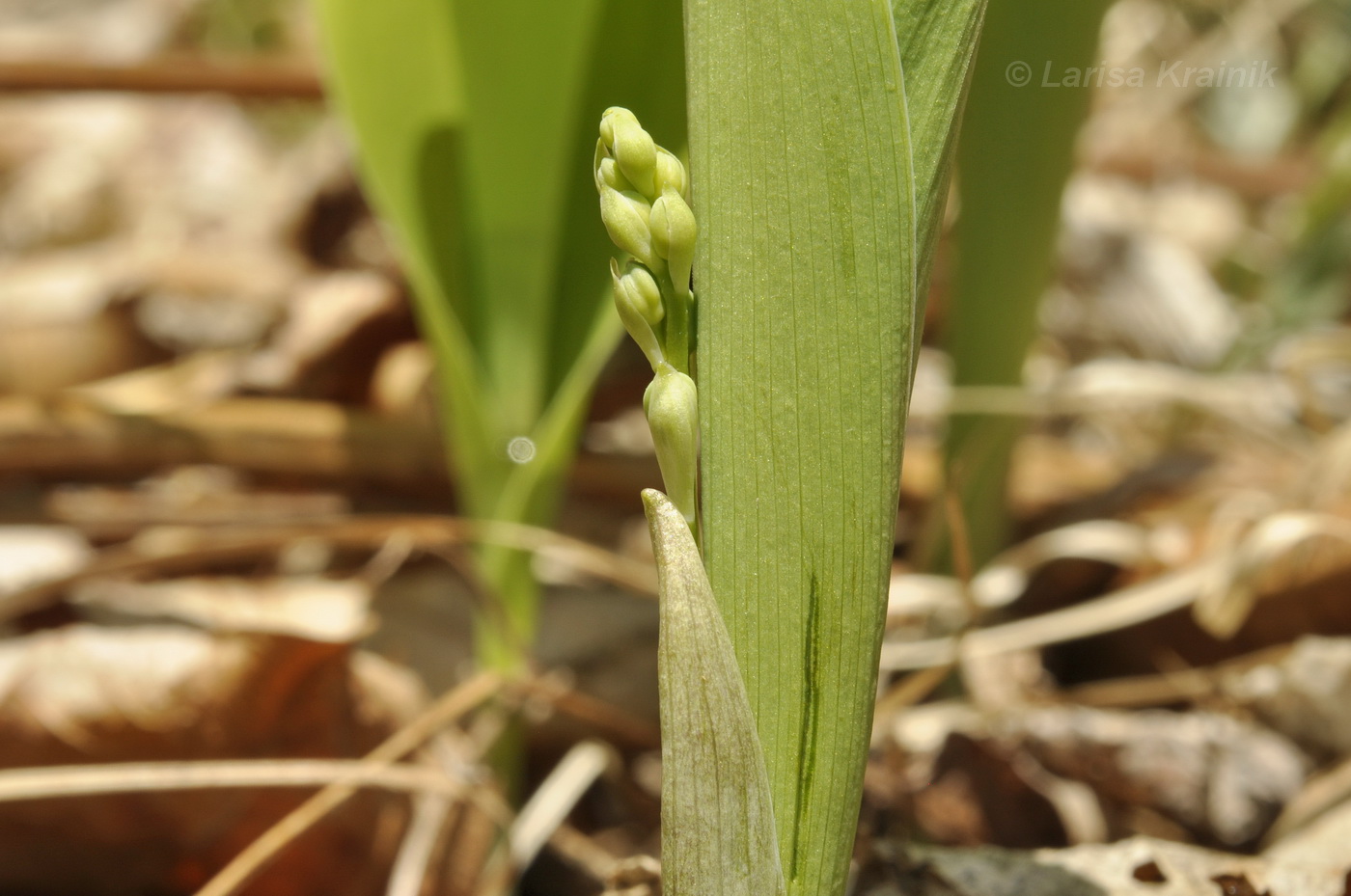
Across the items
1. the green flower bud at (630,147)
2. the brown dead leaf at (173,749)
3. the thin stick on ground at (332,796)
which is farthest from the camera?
the brown dead leaf at (173,749)

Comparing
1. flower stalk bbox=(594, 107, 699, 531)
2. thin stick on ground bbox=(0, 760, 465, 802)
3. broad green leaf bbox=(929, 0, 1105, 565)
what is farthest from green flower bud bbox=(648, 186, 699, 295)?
thin stick on ground bbox=(0, 760, 465, 802)

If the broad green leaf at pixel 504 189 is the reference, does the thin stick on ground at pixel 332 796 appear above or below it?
below

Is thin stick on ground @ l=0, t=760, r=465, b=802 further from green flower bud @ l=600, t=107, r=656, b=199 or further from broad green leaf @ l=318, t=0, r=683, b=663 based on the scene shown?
green flower bud @ l=600, t=107, r=656, b=199

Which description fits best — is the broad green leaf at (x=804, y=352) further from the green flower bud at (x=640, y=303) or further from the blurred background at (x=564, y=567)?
the blurred background at (x=564, y=567)

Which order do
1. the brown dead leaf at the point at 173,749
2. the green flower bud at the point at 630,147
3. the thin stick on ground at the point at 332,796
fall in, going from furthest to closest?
the brown dead leaf at the point at 173,749, the thin stick on ground at the point at 332,796, the green flower bud at the point at 630,147

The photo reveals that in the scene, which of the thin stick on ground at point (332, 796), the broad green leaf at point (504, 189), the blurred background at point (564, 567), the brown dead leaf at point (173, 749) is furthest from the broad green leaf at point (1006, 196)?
the brown dead leaf at point (173, 749)

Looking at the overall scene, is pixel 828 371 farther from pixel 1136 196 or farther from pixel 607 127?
pixel 1136 196
